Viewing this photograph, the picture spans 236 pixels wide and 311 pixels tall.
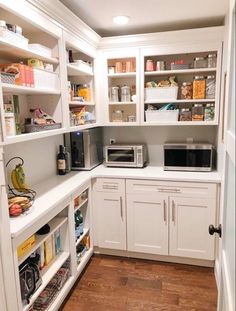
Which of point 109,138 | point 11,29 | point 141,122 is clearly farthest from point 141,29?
point 11,29

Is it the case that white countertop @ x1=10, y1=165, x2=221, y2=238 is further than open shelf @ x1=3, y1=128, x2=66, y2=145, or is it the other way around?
white countertop @ x1=10, y1=165, x2=221, y2=238

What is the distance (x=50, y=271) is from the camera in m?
1.89

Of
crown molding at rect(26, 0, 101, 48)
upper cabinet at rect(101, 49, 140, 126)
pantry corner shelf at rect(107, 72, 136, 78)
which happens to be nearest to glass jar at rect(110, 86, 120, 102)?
upper cabinet at rect(101, 49, 140, 126)

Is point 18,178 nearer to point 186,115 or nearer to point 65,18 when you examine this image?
point 65,18

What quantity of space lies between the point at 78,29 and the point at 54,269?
1.95 meters

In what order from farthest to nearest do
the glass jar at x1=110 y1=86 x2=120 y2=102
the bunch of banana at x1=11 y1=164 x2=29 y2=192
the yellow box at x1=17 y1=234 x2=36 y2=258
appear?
the glass jar at x1=110 y1=86 x2=120 y2=102, the bunch of banana at x1=11 y1=164 x2=29 y2=192, the yellow box at x1=17 y1=234 x2=36 y2=258

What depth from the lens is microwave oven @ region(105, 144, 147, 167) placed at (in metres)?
2.77

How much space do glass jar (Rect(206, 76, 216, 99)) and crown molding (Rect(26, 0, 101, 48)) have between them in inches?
46.8

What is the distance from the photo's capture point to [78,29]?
219 cm

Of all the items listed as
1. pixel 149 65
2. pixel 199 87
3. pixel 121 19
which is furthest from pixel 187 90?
pixel 121 19

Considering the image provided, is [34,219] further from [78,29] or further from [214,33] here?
[214,33]

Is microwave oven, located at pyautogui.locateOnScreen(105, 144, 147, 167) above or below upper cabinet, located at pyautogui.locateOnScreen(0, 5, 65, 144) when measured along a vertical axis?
below

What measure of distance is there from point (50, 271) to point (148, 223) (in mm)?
1059

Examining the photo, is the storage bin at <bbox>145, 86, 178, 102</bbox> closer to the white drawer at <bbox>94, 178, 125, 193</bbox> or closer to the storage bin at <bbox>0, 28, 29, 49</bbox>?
the white drawer at <bbox>94, 178, 125, 193</bbox>
